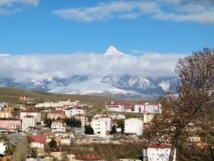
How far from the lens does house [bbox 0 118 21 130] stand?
71938mm

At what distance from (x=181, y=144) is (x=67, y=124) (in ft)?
226

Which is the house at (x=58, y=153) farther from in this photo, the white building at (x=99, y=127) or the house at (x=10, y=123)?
the house at (x=10, y=123)

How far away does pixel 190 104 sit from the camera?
9008 millimetres

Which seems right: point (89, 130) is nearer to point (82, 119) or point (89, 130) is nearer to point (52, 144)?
point (82, 119)

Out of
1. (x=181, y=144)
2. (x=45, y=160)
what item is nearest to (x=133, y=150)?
(x=45, y=160)

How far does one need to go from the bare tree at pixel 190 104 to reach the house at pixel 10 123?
63562 millimetres

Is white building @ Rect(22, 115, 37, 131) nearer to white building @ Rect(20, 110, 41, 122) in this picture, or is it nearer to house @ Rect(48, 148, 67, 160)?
white building @ Rect(20, 110, 41, 122)

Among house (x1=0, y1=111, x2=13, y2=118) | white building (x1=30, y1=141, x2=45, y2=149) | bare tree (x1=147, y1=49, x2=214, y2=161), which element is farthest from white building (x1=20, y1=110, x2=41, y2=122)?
bare tree (x1=147, y1=49, x2=214, y2=161)

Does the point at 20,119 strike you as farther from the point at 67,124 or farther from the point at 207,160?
the point at 207,160

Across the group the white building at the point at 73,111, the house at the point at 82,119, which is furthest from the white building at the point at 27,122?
the white building at the point at 73,111

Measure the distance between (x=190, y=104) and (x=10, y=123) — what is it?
66.4 m

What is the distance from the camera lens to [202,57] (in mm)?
9000

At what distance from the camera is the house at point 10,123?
71.9 metres

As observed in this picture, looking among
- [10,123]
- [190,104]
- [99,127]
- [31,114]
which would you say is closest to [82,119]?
[31,114]
